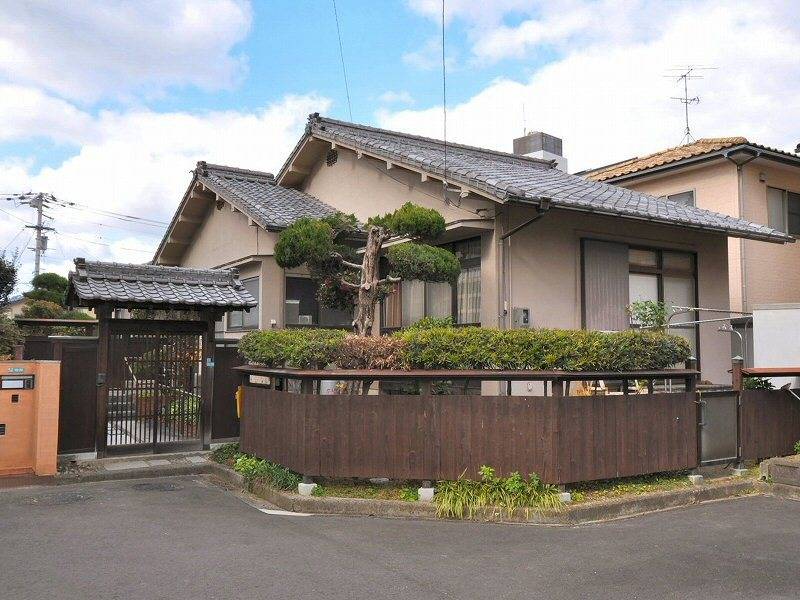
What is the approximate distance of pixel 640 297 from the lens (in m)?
13.1

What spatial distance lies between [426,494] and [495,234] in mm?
5017

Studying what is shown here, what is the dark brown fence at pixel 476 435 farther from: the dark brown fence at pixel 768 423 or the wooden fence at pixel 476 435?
the dark brown fence at pixel 768 423

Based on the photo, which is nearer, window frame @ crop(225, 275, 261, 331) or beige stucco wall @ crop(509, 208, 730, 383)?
beige stucco wall @ crop(509, 208, 730, 383)

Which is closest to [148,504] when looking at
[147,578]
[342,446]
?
[342,446]

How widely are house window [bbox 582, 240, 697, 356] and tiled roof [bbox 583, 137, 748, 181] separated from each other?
4716 millimetres

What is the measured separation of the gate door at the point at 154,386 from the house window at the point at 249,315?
2.57m

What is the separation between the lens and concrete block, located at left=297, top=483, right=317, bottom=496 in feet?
26.7

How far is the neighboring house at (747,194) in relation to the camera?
1691cm

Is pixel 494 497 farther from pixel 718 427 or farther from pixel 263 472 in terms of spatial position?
pixel 718 427

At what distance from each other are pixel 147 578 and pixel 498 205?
25.9ft

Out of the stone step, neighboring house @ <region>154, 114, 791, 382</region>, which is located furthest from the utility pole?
the stone step

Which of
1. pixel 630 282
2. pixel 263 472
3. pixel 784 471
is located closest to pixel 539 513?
pixel 263 472

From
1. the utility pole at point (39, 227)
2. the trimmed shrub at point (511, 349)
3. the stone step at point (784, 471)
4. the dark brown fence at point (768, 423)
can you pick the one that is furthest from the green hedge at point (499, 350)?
the utility pole at point (39, 227)

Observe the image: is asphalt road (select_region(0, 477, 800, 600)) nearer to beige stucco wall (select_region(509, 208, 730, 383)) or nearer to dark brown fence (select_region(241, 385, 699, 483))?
dark brown fence (select_region(241, 385, 699, 483))
